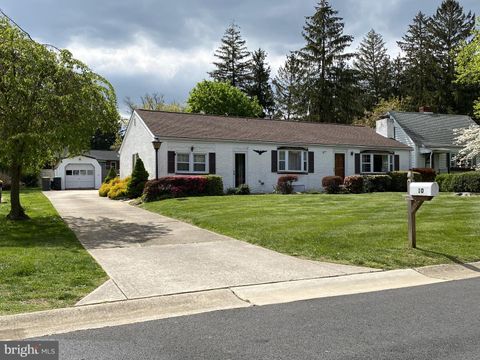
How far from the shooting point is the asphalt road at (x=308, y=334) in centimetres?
415

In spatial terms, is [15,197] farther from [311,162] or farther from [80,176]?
[80,176]

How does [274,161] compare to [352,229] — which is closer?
[352,229]

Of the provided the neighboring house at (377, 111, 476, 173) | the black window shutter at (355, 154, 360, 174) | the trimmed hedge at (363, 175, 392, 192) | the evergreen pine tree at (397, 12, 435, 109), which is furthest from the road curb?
the evergreen pine tree at (397, 12, 435, 109)

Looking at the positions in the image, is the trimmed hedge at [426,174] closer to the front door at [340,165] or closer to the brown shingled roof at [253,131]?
the brown shingled roof at [253,131]

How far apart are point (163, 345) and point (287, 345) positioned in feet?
3.91

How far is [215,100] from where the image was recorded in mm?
47688

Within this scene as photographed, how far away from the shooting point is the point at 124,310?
5551 mm

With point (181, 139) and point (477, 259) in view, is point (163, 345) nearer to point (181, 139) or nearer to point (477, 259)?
point (477, 259)

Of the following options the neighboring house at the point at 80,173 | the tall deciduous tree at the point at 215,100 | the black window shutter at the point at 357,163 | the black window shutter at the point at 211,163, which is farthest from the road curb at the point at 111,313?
the tall deciduous tree at the point at 215,100

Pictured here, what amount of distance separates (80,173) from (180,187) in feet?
75.6

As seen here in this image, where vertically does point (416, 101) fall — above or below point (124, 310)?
above

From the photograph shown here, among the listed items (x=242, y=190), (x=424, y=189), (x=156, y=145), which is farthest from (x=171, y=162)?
(x=424, y=189)

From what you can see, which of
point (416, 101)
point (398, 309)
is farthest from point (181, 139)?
point (416, 101)

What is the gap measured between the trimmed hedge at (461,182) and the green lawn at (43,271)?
1926 centimetres
